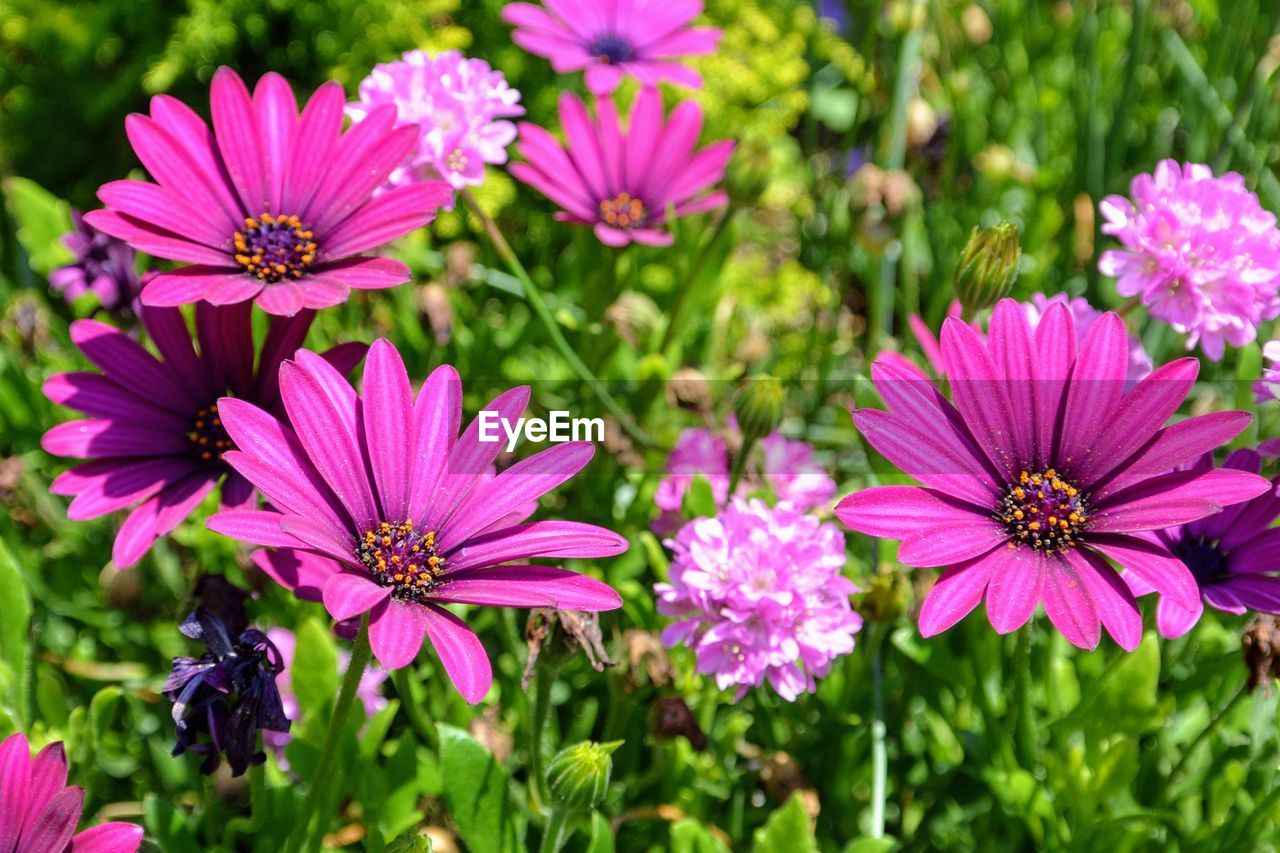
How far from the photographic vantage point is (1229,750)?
1510 mm

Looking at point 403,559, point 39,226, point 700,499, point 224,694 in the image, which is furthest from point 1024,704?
point 39,226

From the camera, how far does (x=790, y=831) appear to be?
1.31m

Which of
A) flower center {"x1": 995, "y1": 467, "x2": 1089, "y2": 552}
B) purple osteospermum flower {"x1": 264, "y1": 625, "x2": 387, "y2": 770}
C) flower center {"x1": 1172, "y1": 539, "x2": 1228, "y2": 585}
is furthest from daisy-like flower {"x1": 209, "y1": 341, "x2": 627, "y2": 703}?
flower center {"x1": 1172, "y1": 539, "x2": 1228, "y2": 585}

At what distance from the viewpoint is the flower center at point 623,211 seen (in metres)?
1.81

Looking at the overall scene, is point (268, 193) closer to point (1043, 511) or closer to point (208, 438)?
point (208, 438)

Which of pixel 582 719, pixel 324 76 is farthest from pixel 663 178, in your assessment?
pixel 324 76

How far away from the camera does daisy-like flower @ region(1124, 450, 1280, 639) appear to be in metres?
1.22

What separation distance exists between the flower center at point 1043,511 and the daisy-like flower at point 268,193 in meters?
0.66

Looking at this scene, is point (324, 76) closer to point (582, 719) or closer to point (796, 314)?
point (796, 314)

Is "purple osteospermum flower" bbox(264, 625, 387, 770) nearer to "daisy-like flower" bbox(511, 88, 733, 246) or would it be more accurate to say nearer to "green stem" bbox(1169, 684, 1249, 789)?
"daisy-like flower" bbox(511, 88, 733, 246)

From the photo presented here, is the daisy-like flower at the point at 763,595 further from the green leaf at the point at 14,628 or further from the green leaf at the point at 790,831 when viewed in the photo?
the green leaf at the point at 14,628

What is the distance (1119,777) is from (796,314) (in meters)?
1.54

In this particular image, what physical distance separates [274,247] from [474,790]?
638 millimetres

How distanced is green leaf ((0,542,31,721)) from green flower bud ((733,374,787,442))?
0.87 metres
